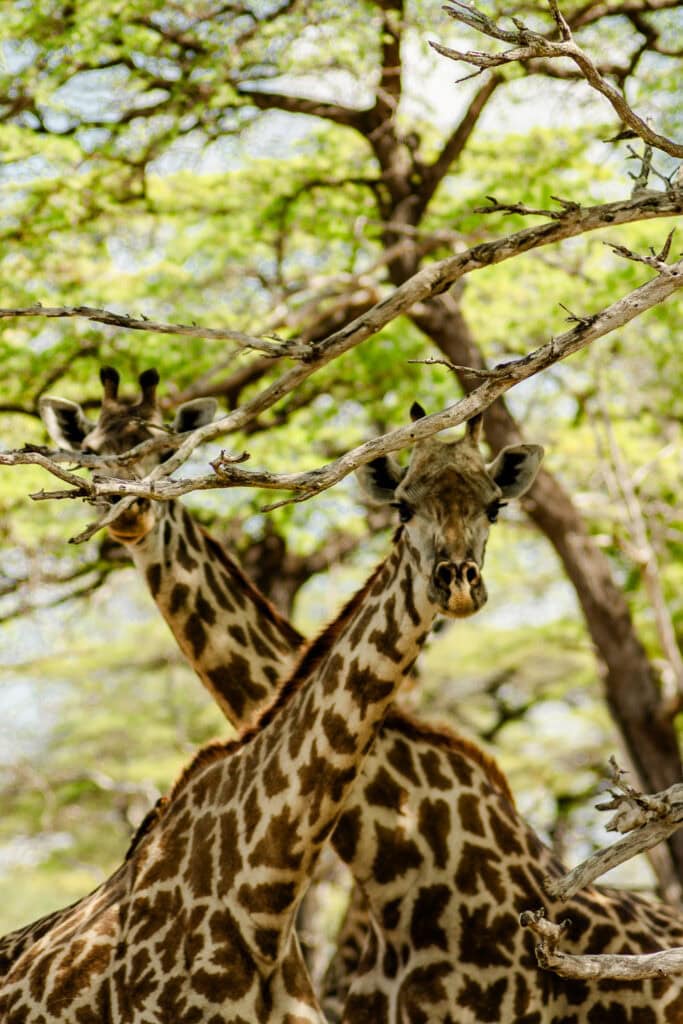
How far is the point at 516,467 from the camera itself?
667cm

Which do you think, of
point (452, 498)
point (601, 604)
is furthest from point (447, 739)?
point (601, 604)

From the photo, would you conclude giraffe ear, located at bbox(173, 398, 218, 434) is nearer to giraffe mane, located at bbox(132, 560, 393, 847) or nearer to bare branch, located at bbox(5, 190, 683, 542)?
giraffe mane, located at bbox(132, 560, 393, 847)

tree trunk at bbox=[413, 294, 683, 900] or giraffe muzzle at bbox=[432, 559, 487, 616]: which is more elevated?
tree trunk at bbox=[413, 294, 683, 900]

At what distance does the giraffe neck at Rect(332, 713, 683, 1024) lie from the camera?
6.41m

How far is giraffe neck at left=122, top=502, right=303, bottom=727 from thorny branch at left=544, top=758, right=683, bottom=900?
11.2ft

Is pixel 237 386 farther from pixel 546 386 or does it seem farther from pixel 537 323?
pixel 546 386

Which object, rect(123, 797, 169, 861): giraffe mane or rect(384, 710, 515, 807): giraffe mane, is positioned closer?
rect(123, 797, 169, 861): giraffe mane

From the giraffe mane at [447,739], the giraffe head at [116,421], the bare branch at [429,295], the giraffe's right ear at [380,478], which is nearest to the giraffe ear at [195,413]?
the giraffe head at [116,421]

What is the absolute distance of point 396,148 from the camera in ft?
45.6

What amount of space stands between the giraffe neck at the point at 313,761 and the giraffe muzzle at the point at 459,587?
0.33m

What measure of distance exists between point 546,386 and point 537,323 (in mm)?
4264

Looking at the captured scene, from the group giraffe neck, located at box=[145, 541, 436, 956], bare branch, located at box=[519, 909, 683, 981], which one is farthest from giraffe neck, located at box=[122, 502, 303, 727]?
bare branch, located at box=[519, 909, 683, 981]

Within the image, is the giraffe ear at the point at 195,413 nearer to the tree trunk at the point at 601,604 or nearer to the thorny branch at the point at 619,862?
the thorny branch at the point at 619,862

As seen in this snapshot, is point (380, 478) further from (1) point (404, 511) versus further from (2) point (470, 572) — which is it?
(2) point (470, 572)
